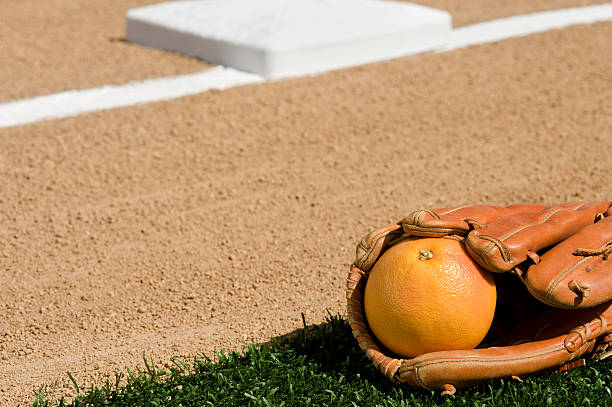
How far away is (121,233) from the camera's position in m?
4.32

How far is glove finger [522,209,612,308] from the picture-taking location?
282 cm

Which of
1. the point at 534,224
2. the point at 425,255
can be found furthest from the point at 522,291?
the point at 425,255

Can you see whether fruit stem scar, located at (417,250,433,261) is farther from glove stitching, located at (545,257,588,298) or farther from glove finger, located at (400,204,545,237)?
glove stitching, located at (545,257,588,298)

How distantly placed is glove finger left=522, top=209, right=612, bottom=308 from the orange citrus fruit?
205mm

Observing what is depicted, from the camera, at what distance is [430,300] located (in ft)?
9.16

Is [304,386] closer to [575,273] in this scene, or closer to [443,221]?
[443,221]

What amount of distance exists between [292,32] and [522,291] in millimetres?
3936

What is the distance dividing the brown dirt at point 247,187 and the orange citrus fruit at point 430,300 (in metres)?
0.75

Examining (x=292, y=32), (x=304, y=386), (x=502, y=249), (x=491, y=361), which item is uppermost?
(x=292, y=32)

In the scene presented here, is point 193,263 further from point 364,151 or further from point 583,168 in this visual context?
point 583,168

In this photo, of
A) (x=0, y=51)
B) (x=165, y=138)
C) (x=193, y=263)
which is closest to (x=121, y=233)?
(x=193, y=263)

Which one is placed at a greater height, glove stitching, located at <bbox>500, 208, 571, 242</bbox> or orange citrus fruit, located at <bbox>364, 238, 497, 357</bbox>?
glove stitching, located at <bbox>500, 208, 571, 242</bbox>

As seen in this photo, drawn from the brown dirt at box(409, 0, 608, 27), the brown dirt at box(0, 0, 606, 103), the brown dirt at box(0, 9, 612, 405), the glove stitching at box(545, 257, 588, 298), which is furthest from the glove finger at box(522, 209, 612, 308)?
the brown dirt at box(409, 0, 608, 27)

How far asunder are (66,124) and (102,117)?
0.90ft
